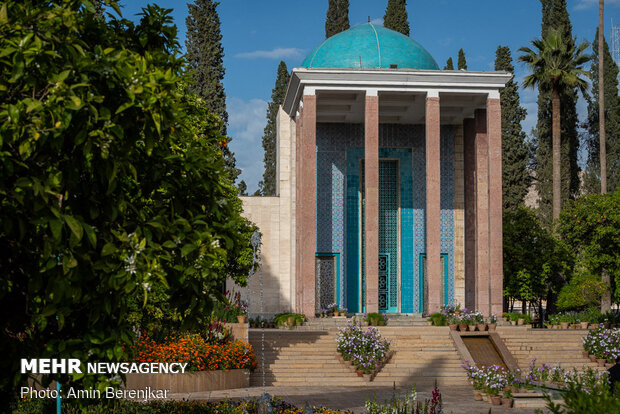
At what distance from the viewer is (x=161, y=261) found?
567 centimetres

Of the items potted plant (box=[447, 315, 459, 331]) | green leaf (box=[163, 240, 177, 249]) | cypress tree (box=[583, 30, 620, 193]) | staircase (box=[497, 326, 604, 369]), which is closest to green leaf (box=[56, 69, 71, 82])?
green leaf (box=[163, 240, 177, 249])

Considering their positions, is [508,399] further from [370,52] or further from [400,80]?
[370,52]

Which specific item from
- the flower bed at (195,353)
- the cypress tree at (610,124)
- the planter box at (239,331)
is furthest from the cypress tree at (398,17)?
the flower bed at (195,353)

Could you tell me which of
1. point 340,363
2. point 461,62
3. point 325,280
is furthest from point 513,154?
point 340,363

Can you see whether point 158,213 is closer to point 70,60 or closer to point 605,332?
point 70,60

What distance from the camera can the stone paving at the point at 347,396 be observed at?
46.7ft

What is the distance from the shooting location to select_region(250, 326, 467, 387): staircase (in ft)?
62.5

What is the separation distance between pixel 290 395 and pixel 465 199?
56.6 feet

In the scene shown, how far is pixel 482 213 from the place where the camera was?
27781 mm

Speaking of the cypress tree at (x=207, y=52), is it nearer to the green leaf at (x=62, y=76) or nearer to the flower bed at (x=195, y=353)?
the flower bed at (x=195, y=353)

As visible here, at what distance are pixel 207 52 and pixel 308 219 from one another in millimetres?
17849

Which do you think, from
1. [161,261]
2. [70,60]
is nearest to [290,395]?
[161,261]

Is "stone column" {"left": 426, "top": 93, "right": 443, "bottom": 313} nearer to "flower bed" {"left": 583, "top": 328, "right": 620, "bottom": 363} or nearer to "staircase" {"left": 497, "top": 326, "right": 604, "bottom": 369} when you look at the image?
"staircase" {"left": 497, "top": 326, "right": 604, "bottom": 369}

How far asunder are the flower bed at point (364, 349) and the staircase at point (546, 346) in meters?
4.48
